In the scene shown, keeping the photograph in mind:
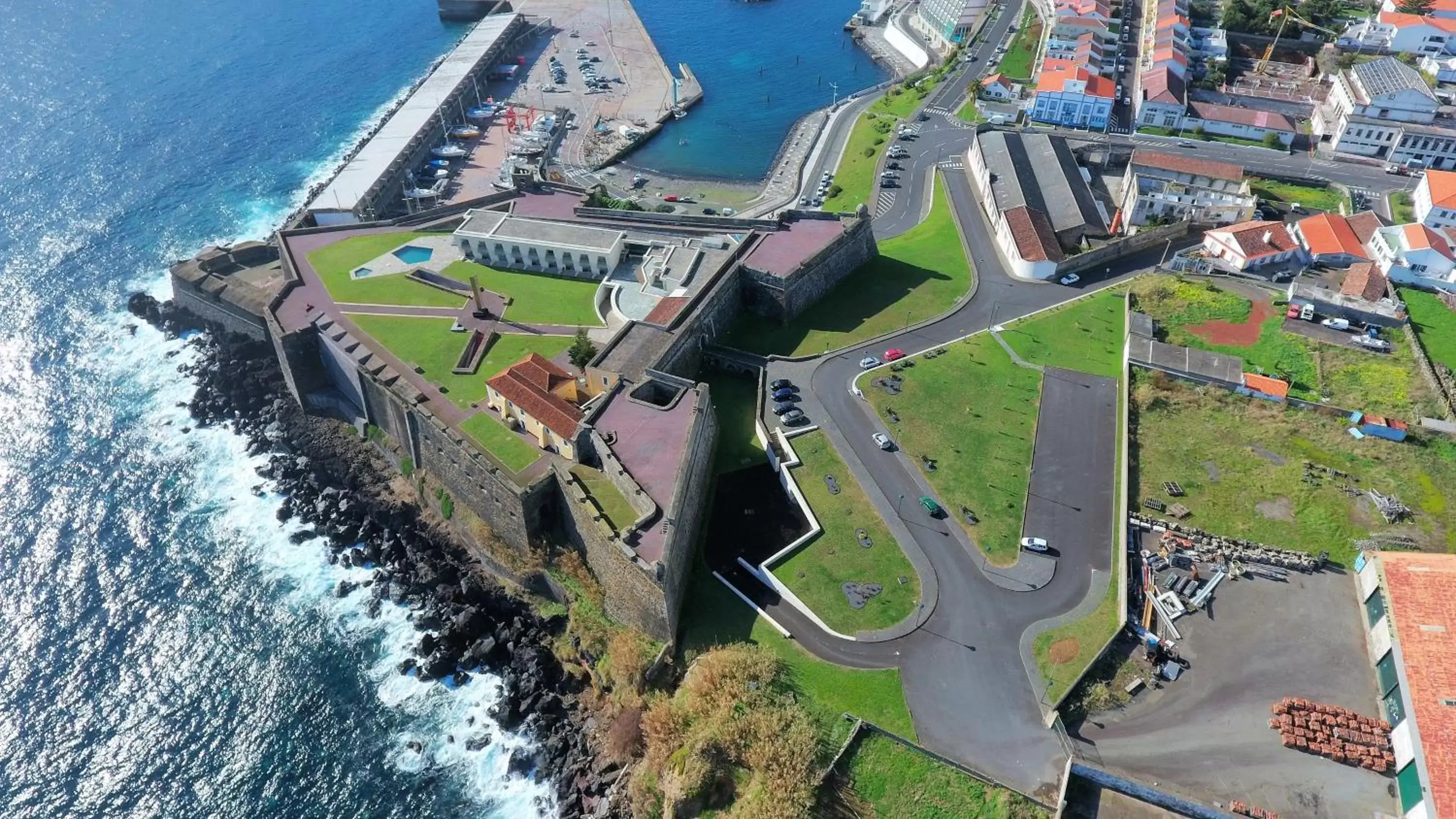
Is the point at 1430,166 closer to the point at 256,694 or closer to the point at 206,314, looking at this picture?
the point at 256,694

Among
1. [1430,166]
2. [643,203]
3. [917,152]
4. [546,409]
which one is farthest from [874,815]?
[1430,166]

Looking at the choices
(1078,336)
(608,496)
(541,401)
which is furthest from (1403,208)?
(541,401)

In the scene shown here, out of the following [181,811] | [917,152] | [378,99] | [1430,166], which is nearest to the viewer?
[181,811]

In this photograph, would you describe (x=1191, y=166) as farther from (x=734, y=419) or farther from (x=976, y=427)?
(x=734, y=419)

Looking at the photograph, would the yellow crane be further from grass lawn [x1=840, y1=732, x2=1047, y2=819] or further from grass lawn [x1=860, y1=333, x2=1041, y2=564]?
grass lawn [x1=840, y1=732, x2=1047, y2=819]

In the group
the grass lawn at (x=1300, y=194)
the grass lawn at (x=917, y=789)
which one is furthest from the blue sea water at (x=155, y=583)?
the grass lawn at (x=1300, y=194)

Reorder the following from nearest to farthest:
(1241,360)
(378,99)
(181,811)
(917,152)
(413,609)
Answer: (181,811)
(413,609)
(1241,360)
(917,152)
(378,99)

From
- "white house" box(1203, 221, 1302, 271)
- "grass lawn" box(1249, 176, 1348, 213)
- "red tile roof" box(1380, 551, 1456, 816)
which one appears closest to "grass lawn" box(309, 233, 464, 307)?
"red tile roof" box(1380, 551, 1456, 816)

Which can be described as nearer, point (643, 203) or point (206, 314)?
point (206, 314)
